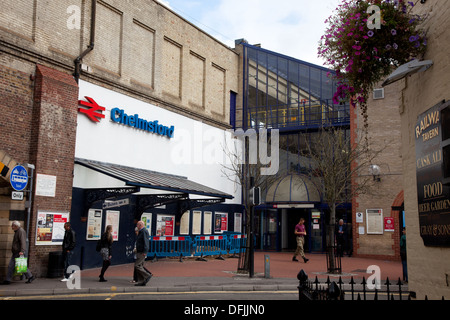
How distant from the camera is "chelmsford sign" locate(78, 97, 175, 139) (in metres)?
18.3

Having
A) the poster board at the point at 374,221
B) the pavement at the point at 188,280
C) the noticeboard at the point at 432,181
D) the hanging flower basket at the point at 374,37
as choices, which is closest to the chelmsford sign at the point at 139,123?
the pavement at the point at 188,280

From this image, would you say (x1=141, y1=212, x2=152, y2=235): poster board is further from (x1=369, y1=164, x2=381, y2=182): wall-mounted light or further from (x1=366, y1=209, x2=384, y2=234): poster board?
(x1=369, y1=164, x2=381, y2=182): wall-mounted light

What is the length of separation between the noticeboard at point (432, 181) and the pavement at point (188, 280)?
4.24 metres

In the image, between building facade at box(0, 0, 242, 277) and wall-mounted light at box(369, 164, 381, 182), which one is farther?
wall-mounted light at box(369, 164, 381, 182)

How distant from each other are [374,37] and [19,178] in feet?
36.1

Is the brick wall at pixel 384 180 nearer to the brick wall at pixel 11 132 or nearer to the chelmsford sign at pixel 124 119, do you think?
the chelmsford sign at pixel 124 119

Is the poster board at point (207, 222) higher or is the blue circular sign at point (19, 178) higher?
the blue circular sign at point (19, 178)

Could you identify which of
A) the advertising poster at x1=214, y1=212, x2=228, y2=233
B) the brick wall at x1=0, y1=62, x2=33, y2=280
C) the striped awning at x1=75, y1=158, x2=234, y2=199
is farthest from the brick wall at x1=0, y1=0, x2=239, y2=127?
the advertising poster at x1=214, y1=212, x2=228, y2=233

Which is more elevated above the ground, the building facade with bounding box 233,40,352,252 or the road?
the building facade with bounding box 233,40,352,252

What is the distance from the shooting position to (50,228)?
1577cm

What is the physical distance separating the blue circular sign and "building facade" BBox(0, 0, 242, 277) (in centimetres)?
51

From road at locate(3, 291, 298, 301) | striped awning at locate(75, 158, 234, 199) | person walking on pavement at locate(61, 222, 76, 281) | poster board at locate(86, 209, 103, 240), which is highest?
striped awning at locate(75, 158, 234, 199)

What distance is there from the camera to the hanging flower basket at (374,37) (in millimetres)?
7078
